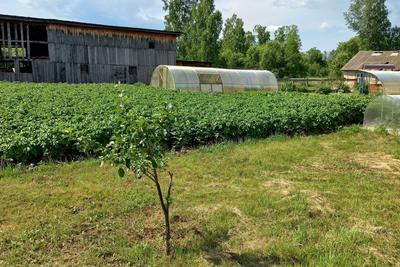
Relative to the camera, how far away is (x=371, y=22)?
5244 cm

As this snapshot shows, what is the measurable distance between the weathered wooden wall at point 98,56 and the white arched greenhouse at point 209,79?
370cm

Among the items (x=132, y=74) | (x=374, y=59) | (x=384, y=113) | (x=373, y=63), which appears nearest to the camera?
(x=384, y=113)

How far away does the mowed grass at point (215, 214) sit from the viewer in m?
4.03

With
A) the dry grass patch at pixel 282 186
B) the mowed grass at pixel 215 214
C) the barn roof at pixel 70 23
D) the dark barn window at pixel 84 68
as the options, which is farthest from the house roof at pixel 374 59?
the dry grass patch at pixel 282 186

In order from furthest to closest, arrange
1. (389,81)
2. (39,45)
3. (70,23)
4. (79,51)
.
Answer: (39,45), (389,81), (79,51), (70,23)

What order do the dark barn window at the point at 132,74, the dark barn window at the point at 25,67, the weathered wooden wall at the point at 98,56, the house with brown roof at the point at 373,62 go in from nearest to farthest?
1. the weathered wooden wall at the point at 98,56
2. the dark barn window at the point at 25,67
3. the dark barn window at the point at 132,74
4. the house with brown roof at the point at 373,62

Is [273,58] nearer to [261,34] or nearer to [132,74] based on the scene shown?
[261,34]

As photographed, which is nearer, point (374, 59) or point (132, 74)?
point (132, 74)

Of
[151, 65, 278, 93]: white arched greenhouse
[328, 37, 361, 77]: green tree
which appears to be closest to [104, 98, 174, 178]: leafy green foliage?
[151, 65, 278, 93]: white arched greenhouse

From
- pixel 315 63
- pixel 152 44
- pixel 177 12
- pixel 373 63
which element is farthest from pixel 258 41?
pixel 152 44

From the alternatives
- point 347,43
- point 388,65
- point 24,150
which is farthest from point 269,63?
point 24,150

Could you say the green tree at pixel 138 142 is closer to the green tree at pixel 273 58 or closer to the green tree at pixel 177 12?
the green tree at pixel 273 58

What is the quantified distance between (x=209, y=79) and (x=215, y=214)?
19034 millimetres

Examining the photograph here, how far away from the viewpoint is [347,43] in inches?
2297
